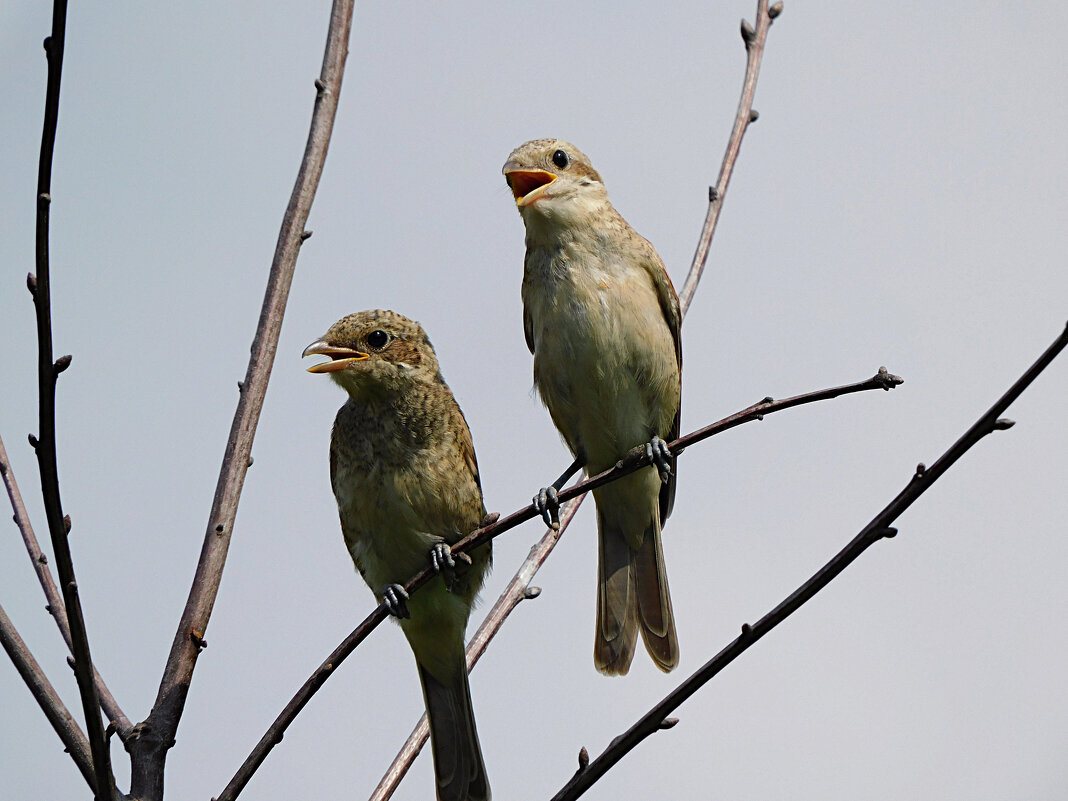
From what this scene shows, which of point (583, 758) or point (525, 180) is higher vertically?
point (525, 180)

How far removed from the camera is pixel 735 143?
5027 millimetres

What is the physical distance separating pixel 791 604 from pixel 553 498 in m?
2.04

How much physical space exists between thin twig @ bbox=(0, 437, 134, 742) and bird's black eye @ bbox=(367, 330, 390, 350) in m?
1.82

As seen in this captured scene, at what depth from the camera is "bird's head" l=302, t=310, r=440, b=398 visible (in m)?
5.32

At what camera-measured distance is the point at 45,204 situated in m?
2.64

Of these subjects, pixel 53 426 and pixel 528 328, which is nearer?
pixel 53 426

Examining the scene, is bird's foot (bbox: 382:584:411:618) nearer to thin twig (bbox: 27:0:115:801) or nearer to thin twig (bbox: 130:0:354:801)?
thin twig (bbox: 130:0:354:801)

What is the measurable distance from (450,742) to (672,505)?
1.66 meters

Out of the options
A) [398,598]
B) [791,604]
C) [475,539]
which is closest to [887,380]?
[791,604]

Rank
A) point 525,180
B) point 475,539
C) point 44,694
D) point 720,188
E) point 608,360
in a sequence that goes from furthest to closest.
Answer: point 525,180 < point 608,360 < point 720,188 < point 475,539 < point 44,694

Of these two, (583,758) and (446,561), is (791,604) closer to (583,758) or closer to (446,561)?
(583,758)

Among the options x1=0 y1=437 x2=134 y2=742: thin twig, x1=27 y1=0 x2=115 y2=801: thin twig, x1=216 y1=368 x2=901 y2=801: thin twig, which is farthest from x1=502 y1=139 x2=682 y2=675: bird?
x1=27 y1=0 x2=115 y2=801: thin twig

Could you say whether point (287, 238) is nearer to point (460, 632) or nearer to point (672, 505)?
point (460, 632)

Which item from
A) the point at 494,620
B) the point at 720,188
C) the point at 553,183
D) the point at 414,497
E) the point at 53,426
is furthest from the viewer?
the point at 553,183
